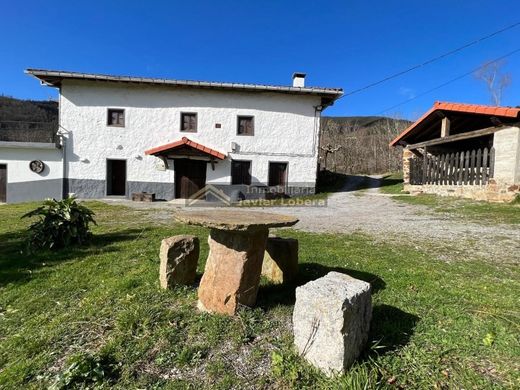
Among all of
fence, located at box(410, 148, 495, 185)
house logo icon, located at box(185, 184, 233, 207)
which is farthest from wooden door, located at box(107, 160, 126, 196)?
fence, located at box(410, 148, 495, 185)

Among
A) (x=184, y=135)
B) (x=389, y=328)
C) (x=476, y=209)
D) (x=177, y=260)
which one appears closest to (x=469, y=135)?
(x=476, y=209)

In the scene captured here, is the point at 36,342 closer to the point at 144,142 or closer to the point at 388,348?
the point at 388,348

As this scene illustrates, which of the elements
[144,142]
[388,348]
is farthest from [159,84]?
[388,348]

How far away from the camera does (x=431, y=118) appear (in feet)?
42.7

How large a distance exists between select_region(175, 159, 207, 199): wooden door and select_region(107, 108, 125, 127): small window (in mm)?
3267

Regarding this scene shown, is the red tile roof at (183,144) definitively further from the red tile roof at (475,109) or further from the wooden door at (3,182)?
the red tile roof at (475,109)

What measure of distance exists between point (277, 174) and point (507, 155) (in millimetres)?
8857

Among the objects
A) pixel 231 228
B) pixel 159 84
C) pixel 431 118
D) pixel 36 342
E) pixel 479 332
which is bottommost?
pixel 36 342

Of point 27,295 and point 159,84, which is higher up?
point 159,84

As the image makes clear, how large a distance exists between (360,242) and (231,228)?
383cm

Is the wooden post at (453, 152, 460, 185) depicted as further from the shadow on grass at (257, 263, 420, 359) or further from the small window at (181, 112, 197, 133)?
the small window at (181, 112, 197, 133)

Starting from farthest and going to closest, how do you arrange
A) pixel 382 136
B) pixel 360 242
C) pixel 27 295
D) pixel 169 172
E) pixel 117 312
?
pixel 382 136 → pixel 169 172 → pixel 360 242 → pixel 27 295 → pixel 117 312

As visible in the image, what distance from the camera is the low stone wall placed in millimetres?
9300

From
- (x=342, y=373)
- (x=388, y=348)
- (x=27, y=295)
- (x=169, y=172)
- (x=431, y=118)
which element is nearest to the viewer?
(x=342, y=373)
